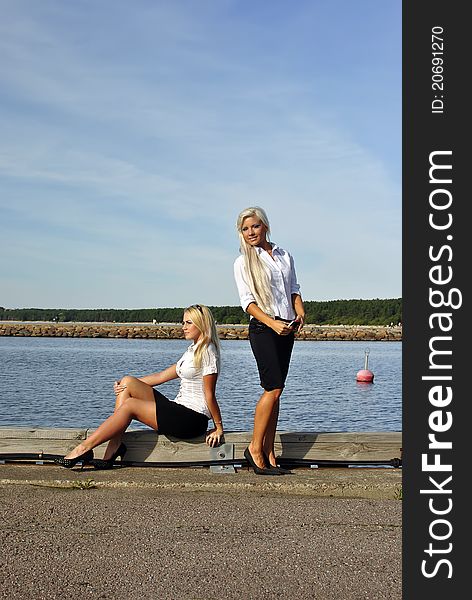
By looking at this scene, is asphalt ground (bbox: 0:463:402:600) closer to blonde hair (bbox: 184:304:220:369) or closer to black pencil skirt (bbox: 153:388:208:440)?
black pencil skirt (bbox: 153:388:208:440)

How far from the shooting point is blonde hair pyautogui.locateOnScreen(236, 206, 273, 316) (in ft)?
20.0

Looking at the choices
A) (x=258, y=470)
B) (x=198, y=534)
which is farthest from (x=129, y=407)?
(x=198, y=534)

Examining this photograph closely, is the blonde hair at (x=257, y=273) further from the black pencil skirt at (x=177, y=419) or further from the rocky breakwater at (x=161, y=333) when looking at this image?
the rocky breakwater at (x=161, y=333)

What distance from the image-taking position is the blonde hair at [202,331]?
639 centimetres

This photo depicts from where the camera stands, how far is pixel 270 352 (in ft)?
20.0

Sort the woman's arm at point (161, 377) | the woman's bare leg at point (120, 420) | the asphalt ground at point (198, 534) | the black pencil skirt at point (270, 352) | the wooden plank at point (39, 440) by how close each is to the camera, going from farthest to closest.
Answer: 1. the woman's arm at point (161, 377)
2. the wooden plank at point (39, 440)
3. the woman's bare leg at point (120, 420)
4. the black pencil skirt at point (270, 352)
5. the asphalt ground at point (198, 534)

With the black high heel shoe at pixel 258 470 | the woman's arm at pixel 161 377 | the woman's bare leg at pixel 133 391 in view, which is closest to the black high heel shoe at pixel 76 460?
the woman's bare leg at pixel 133 391

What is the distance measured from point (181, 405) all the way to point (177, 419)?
124mm

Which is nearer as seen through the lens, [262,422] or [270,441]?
[262,422]

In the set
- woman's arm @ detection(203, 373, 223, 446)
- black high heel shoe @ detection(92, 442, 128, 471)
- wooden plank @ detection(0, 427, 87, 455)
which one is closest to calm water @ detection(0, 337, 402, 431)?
wooden plank @ detection(0, 427, 87, 455)

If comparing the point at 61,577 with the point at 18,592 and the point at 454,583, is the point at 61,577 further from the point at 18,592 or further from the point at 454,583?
the point at 454,583

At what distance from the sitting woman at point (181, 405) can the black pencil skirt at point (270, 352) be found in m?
0.42

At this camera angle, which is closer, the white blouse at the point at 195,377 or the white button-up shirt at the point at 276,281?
the white button-up shirt at the point at 276,281

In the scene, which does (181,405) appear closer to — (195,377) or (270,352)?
(195,377)
